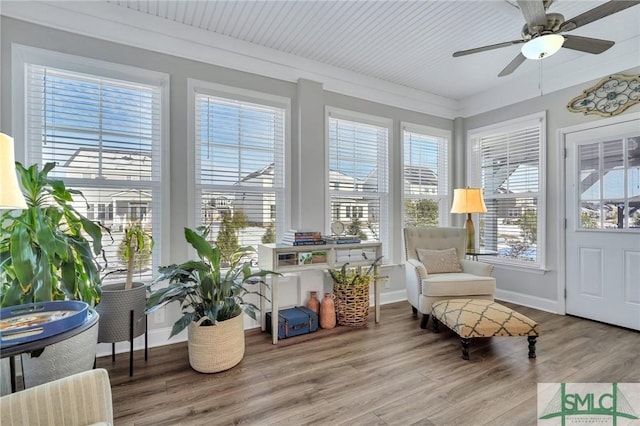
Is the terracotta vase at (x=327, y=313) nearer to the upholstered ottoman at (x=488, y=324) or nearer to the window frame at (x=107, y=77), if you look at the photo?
the upholstered ottoman at (x=488, y=324)

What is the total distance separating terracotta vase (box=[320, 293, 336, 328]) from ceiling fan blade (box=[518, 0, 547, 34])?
2.66 meters

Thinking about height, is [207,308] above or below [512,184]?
below

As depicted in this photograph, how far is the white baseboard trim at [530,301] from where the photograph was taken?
359cm

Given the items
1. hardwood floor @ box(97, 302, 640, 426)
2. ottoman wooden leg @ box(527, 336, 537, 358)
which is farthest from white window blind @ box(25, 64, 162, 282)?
ottoman wooden leg @ box(527, 336, 537, 358)

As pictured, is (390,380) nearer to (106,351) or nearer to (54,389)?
(54,389)

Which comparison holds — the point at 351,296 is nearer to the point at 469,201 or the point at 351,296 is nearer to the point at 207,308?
the point at 207,308

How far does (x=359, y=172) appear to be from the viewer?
390 cm

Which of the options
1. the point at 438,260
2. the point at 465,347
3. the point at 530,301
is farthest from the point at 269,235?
the point at 530,301

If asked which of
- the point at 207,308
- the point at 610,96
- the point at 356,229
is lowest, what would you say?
the point at 207,308

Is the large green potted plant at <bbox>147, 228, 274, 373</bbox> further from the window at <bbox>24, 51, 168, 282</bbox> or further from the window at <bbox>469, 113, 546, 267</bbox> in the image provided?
the window at <bbox>469, 113, 546, 267</bbox>

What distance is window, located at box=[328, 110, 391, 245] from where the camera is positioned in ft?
12.2

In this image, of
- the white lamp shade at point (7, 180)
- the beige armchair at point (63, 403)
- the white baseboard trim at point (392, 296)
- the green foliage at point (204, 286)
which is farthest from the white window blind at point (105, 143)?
the white baseboard trim at point (392, 296)

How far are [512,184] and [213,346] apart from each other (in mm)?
3875

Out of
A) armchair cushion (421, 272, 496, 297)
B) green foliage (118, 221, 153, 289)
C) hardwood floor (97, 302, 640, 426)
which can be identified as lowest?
hardwood floor (97, 302, 640, 426)
